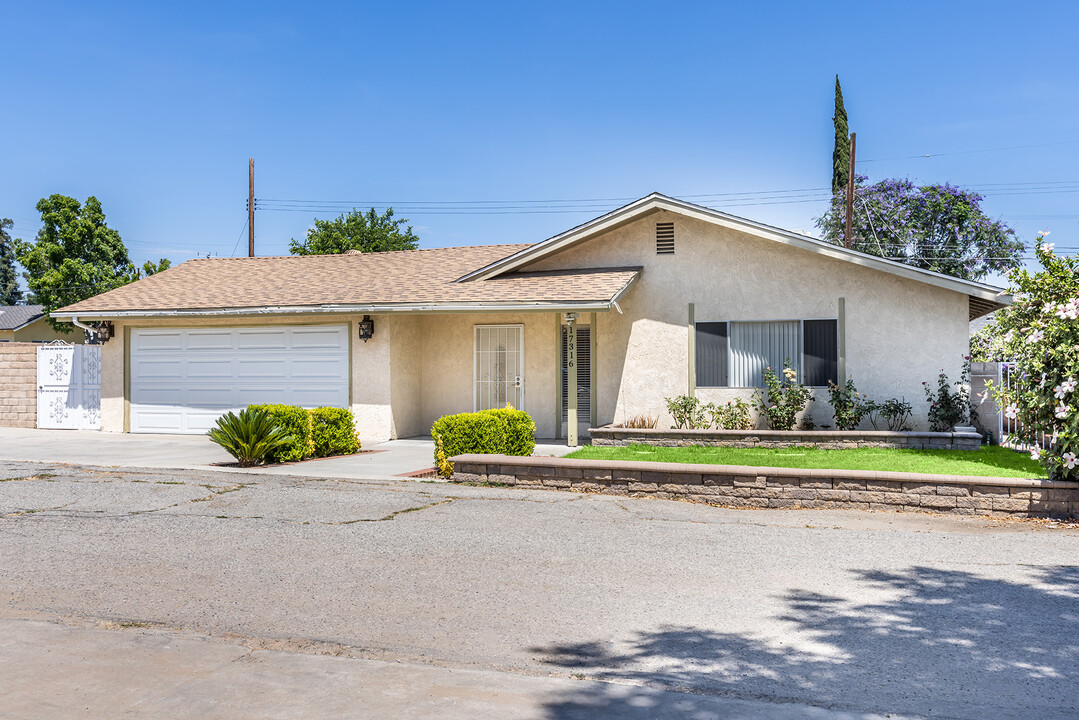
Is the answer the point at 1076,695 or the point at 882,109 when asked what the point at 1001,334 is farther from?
the point at 882,109

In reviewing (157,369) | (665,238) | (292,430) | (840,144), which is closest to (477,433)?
(292,430)

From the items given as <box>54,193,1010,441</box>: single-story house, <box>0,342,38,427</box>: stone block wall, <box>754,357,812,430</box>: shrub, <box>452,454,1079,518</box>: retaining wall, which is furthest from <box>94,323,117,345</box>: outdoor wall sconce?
<box>754,357,812,430</box>: shrub

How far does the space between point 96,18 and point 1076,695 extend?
20962 mm

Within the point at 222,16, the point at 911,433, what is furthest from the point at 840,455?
the point at 222,16

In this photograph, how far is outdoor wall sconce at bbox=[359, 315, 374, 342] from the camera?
16547mm

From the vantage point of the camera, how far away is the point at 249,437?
13.0 meters

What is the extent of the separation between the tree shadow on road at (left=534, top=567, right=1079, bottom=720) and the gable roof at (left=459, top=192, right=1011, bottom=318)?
9052mm

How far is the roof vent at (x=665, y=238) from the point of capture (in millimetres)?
16062

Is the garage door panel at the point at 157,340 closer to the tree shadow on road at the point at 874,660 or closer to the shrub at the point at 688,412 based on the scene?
the shrub at the point at 688,412

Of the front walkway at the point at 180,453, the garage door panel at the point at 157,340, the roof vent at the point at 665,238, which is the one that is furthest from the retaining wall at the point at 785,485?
the garage door panel at the point at 157,340

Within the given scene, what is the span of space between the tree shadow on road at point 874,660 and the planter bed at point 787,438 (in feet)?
26.9

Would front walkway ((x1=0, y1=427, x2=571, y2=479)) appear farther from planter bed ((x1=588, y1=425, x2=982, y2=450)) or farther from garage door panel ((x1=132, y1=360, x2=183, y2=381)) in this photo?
garage door panel ((x1=132, y1=360, x2=183, y2=381))

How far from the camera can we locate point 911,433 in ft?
45.3

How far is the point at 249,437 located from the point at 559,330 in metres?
6.54
